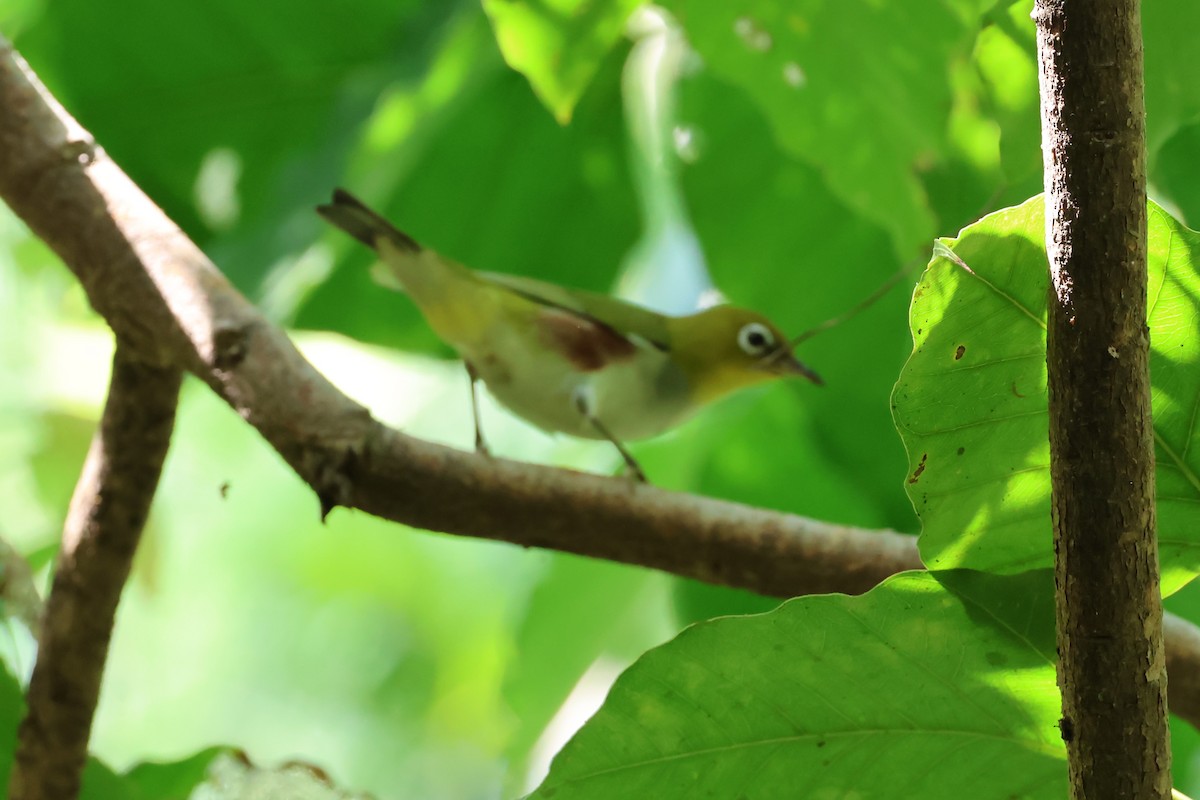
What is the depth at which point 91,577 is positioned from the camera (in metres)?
1.35

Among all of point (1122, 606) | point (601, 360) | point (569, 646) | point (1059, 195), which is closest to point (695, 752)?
point (1122, 606)

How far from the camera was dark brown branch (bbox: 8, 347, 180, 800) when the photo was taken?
1.32 meters

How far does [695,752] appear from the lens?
2.70 ft

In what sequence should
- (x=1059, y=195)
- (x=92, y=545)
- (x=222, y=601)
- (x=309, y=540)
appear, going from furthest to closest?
(x=222, y=601) < (x=309, y=540) < (x=92, y=545) < (x=1059, y=195)

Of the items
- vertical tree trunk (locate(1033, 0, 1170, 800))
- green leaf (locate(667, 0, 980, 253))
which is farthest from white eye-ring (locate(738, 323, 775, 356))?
vertical tree trunk (locate(1033, 0, 1170, 800))

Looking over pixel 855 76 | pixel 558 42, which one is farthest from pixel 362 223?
pixel 855 76

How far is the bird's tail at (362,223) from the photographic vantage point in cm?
184

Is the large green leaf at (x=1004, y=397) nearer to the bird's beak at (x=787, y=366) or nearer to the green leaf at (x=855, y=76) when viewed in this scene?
the green leaf at (x=855, y=76)

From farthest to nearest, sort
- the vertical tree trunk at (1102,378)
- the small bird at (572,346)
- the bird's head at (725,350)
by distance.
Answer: the bird's head at (725,350), the small bird at (572,346), the vertical tree trunk at (1102,378)

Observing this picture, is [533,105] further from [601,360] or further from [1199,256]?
[1199,256]

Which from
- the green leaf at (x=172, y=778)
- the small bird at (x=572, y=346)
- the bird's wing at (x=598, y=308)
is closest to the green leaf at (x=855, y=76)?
the small bird at (x=572, y=346)

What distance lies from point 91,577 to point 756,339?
1.30 m

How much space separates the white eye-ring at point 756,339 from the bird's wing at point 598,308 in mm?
144

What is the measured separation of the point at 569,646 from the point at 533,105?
940 mm
